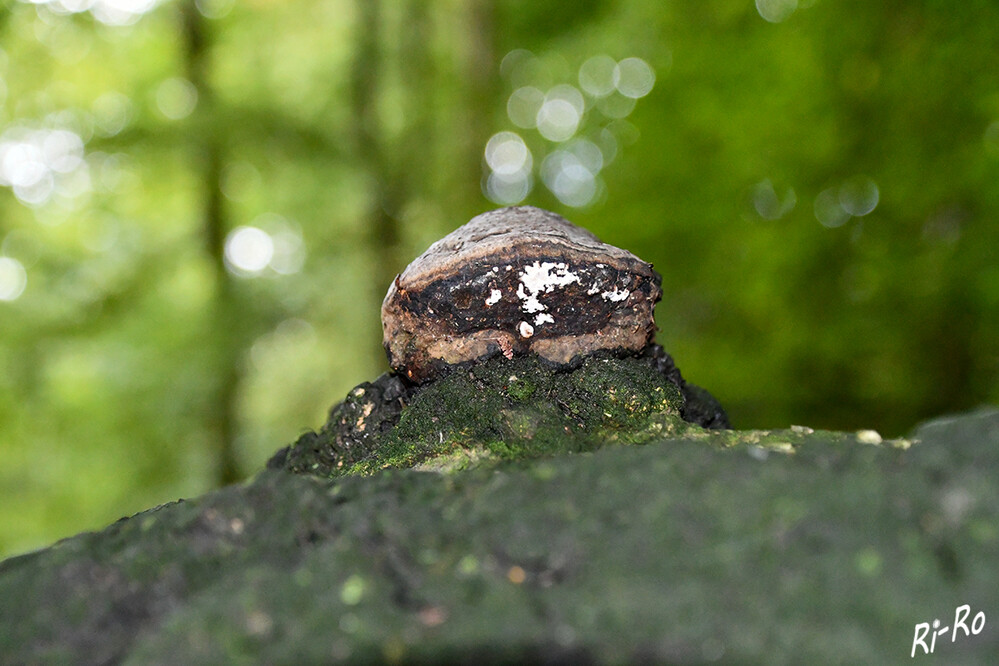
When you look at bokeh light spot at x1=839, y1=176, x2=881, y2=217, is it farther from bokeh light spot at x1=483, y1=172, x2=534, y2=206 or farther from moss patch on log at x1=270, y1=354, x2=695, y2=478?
bokeh light spot at x1=483, y1=172, x2=534, y2=206

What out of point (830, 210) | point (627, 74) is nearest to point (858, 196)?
point (830, 210)

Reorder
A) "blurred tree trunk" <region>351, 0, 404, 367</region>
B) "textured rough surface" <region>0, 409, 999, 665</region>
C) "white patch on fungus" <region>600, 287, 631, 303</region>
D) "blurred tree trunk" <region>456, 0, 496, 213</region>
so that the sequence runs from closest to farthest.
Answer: "textured rough surface" <region>0, 409, 999, 665</region> → "white patch on fungus" <region>600, 287, 631, 303</region> → "blurred tree trunk" <region>456, 0, 496, 213</region> → "blurred tree trunk" <region>351, 0, 404, 367</region>

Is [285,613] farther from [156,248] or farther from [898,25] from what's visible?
[156,248]

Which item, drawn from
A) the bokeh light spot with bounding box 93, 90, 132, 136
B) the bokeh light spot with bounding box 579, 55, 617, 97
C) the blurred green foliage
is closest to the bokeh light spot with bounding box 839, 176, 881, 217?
the blurred green foliage

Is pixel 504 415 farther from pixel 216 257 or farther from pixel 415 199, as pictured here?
pixel 216 257

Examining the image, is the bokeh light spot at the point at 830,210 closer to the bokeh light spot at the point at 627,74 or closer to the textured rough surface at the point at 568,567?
the textured rough surface at the point at 568,567

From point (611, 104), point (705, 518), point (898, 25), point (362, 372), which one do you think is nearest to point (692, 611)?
point (705, 518)
